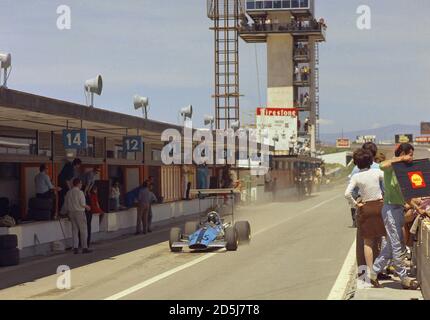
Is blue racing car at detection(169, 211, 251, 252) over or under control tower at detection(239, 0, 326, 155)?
under

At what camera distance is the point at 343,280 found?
11.3m

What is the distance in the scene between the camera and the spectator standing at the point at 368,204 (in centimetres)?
1011

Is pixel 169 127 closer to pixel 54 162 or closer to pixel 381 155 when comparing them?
pixel 54 162

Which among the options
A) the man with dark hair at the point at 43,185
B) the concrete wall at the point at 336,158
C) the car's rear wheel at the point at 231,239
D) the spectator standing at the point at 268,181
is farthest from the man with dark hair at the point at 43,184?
the concrete wall at the point at 336,158

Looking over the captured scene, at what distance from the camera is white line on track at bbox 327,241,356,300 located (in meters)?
9.90

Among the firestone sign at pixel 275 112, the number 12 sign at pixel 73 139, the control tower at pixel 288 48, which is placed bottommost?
the number 12 sign at pixel 73 139

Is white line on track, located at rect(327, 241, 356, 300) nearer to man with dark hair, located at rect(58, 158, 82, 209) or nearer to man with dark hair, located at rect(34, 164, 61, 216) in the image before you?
man with dark hair, located at rect(34, 164, 61, 216)

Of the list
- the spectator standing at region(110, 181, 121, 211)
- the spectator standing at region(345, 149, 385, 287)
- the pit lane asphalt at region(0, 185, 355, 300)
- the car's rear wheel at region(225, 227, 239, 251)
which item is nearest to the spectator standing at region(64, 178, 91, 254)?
the pit lane asphalt at region(0, 185, 355, 300)

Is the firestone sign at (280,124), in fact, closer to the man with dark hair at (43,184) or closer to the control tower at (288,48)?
the control tower at (288,48)

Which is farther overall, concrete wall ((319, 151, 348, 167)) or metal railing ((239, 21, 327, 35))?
concrete wall ((319, 151, 348, 167))

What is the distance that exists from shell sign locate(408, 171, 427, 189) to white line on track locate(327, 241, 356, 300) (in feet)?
5.97

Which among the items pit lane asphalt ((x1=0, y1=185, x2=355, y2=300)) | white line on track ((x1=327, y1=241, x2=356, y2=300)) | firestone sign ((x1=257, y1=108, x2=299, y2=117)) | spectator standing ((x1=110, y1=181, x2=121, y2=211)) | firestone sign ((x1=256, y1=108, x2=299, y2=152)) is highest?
firestone sign ((x1=257, y1=108, x2=299, y2=117))

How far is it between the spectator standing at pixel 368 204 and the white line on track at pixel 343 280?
1.82ft
